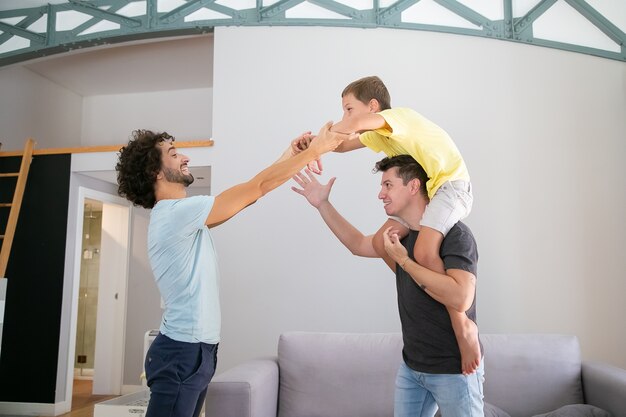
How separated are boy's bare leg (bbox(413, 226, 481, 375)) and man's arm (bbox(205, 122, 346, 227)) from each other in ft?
1.68

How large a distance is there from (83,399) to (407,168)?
545cm

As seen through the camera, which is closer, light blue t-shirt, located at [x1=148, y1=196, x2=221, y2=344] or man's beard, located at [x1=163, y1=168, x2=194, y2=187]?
light blue t-shirt, located at [x1=148, y1=196, x2=221, y2=344]

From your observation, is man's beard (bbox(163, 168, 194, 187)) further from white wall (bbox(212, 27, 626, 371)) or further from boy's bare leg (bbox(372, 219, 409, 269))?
white wall (bbox(212, 27, 626, 371))

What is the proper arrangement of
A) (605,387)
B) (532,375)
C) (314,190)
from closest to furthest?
(314,190) → (605,387) → (532,375)

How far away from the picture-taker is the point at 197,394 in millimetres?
2031

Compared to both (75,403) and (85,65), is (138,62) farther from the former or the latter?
(75,403)

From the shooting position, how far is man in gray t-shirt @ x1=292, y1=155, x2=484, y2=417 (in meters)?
1.74

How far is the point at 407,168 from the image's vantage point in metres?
1.98

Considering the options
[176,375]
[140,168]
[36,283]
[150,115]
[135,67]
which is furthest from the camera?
[150,115]

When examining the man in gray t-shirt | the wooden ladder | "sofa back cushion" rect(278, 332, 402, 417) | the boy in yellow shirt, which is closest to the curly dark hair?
the boy in yellow shirt

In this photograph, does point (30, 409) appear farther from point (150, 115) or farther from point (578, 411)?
point (578, 411)

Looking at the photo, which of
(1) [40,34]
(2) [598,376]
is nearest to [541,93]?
(2) [598,376]

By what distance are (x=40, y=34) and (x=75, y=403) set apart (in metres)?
3.70

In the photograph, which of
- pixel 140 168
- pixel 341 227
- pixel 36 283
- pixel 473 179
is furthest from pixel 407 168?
pixel 36 283
